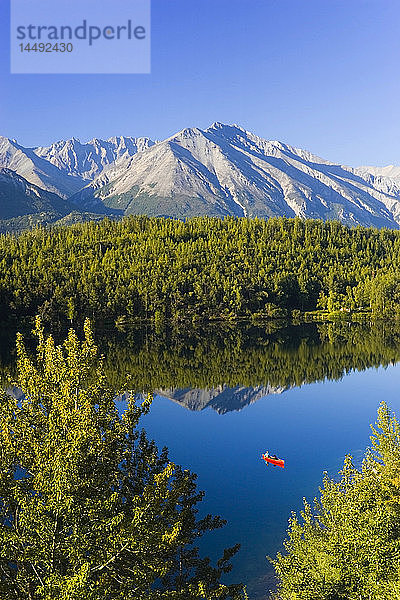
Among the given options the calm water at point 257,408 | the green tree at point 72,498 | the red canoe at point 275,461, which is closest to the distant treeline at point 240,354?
the calm water at point 257,408

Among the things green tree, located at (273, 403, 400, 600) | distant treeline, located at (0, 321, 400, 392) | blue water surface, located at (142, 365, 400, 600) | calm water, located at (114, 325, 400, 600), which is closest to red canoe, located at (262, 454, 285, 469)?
calm water, located at (114, 325, 400, 600)

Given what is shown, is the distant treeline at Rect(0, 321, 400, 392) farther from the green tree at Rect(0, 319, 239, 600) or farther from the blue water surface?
the green tree at Rect(0, 319, 239, 600)

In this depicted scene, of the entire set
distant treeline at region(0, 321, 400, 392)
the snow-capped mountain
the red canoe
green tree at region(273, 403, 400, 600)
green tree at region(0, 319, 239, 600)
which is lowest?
the snow-capped mountain

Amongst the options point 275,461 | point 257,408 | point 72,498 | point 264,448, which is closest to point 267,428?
point 264,448

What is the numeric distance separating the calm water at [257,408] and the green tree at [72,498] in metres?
18.8

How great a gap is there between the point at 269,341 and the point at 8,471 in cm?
12489

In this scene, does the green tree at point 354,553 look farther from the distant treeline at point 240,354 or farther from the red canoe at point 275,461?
the distant treeline at point 240,354

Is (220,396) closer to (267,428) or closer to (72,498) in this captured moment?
(267,428)

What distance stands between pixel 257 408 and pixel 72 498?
228 feet

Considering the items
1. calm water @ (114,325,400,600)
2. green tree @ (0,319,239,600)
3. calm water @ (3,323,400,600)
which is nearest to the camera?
green tree @ (0,319,239,600)

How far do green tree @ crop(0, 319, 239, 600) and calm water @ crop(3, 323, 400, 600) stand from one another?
1875 cm

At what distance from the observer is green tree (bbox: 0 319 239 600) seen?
1323cm

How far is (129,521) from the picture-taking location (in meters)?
14.7

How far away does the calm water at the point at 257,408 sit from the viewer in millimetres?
42469
